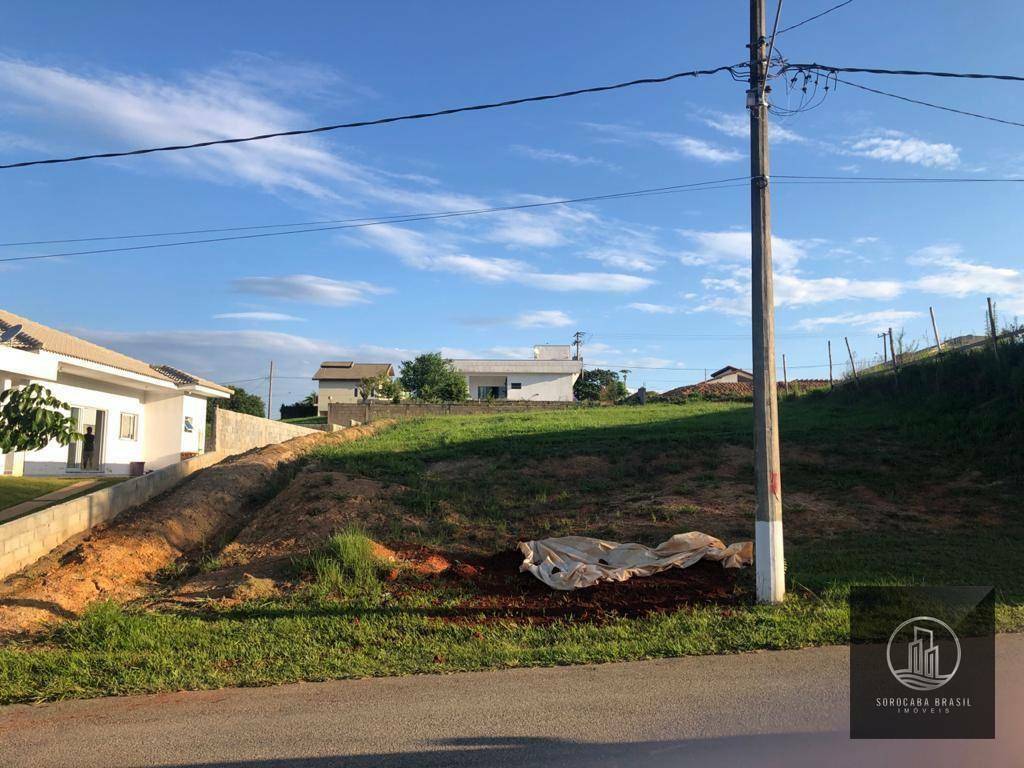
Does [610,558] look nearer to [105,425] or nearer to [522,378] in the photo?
[105,425]

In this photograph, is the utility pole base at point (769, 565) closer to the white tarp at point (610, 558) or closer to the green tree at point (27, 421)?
the white tarp at point (610, 558)

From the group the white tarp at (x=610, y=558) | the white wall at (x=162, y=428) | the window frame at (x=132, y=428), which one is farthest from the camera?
the white wall at (x=162, y=428)

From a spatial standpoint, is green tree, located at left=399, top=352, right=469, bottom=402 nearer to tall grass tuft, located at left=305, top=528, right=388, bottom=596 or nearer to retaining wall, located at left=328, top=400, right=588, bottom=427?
retaining wall, located at left=328, top=400, right=588, bottom=427

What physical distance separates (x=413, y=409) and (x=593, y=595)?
27764mm

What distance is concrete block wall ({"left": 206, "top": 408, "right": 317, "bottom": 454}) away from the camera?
71.2 ft

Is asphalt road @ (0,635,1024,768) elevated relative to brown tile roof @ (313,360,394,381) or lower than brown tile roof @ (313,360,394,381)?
lower

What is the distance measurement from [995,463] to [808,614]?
9.90 meters

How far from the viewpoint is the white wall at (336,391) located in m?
61.2

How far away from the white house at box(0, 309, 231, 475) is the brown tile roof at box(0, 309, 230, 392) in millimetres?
33

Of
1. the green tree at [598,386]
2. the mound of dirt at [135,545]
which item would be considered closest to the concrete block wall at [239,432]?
the mound of dirt at [135,545]

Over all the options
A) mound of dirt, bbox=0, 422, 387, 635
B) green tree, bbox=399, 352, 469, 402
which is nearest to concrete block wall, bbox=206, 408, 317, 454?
mound of dirt, bbox=0, 422, 387, 635

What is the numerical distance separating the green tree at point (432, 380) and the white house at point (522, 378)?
6975 mm

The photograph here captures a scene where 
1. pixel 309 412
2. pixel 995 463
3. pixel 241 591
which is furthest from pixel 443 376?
pixel 241 591

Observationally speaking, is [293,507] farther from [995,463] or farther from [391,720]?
[995,463]
